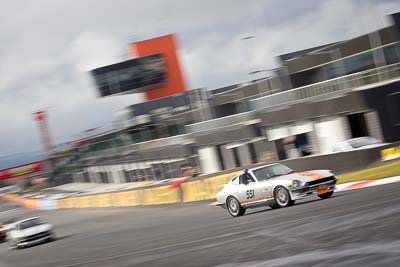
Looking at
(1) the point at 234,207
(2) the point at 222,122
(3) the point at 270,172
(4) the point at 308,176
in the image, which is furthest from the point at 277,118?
(4) the point at 308,176

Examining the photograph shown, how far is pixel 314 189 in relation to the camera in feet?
61.9

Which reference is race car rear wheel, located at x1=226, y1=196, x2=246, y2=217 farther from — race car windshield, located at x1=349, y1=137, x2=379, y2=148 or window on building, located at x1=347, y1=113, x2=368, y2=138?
window on building, located at x1=347, y1=113, x2=368, y2=138

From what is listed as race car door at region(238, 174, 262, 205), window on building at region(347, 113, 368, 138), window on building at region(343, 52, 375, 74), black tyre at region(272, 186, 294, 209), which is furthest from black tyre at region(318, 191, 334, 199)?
window on building at region(343, 52, 375, 74)

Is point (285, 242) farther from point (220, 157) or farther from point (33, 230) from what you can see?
point (220, 157)

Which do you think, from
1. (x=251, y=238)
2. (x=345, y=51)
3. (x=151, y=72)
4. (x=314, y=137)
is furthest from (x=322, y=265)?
(x=151, y=72)

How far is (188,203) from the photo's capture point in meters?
34.6

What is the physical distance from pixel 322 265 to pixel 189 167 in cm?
5511

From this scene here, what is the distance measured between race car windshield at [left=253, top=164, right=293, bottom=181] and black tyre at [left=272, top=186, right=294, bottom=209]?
58cm

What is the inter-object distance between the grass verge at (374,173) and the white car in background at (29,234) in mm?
12121

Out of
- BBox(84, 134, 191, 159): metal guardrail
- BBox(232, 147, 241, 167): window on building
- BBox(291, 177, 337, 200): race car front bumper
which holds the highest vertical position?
BBox(84, 134, 191, 159): metal guardrail

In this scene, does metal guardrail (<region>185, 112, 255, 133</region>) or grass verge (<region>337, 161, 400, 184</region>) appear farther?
metal guardrail (<region>185, 112, 255, 133</region>)

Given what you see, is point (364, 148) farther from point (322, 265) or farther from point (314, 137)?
point (322, 265)

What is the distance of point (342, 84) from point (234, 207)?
21.8 meters

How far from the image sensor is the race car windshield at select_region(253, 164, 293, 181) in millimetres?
19850
